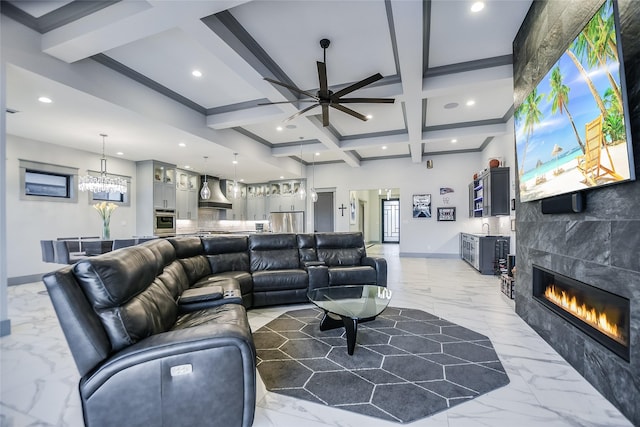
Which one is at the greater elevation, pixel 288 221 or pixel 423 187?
pixel 423 187

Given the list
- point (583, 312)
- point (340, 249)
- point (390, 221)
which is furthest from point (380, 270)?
point (390, 221)

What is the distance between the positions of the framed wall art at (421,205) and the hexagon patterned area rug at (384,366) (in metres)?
5.96

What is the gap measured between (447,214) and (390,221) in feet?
18.6

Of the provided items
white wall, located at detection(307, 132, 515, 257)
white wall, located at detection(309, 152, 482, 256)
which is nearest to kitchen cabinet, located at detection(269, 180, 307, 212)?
white wall, located at detection(307, 132, 515, 257)

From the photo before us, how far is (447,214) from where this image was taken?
8.52 m

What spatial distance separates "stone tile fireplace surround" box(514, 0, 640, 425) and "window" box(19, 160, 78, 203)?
25.7ft

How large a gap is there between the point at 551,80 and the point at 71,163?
7921mm

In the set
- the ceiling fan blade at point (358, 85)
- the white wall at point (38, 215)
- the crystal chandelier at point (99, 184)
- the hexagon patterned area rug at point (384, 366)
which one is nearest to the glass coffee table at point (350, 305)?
the hexagon patterned area rug at point (384, 366)

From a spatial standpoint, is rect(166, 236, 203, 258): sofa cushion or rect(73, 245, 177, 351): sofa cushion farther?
rect(166, 236, 203, 258): sofa cushion

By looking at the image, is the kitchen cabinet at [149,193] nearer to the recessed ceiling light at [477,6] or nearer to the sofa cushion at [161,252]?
the sofa cushion at [161,252]

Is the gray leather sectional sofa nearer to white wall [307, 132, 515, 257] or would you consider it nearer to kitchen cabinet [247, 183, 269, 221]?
white wall [307, 132, 515, 257]

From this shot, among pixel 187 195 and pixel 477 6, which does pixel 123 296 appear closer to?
pixel 477 6

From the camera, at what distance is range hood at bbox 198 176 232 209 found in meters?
8.97

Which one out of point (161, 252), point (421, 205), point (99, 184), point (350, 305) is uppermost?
point (99, 184)
